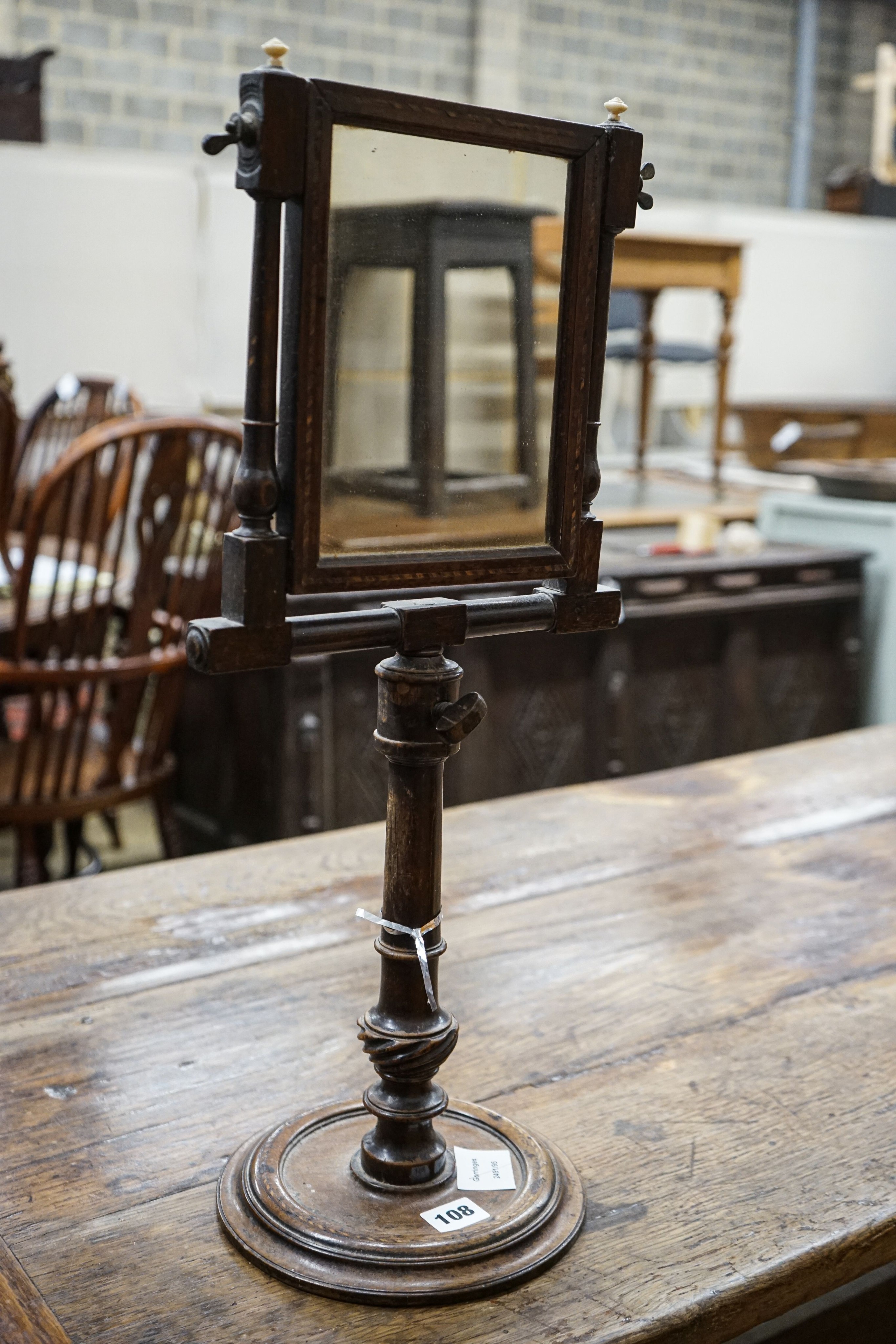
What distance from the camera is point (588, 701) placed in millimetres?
3043

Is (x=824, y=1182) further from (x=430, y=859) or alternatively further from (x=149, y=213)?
(x=149, y=213)

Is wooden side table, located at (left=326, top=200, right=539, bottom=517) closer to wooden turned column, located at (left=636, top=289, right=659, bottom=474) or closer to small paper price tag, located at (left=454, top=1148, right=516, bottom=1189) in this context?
small paper price tag, located at (left=454, top=1148, right=516, bottom=1189)

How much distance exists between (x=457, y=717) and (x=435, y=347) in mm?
186

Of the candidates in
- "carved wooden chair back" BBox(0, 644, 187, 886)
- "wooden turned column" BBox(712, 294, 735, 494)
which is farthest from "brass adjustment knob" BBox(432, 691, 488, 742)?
"wooden turned column" BBox(712, 294, 735, 494)

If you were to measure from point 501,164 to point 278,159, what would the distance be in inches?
5.3

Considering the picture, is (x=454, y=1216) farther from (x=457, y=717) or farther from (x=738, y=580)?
(x=738, y=580)

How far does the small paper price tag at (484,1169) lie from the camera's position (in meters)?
0.73

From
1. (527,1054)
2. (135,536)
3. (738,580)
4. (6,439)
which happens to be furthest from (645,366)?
(527,1054)

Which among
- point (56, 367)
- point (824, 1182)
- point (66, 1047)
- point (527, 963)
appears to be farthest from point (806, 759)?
point (56, 367)

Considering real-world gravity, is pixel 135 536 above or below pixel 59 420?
below

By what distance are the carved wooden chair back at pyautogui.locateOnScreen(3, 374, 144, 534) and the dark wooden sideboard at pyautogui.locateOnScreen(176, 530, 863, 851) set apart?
672 mm

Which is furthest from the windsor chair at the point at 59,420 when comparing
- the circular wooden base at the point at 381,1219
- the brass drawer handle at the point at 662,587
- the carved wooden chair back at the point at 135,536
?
the circular wooden base at the point at 381,1219

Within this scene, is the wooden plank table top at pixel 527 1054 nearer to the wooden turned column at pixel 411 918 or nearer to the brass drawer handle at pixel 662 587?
the wooden turned column at pixel 411 918

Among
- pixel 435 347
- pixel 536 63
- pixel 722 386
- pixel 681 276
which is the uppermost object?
pixel 536 63
